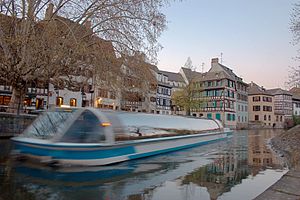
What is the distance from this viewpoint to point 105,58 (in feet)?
65.1

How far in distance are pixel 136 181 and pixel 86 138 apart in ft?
7.83

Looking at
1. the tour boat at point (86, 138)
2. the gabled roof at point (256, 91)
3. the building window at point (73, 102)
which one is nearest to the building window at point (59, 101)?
the building window at point (73, 102)

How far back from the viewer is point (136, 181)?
784 cm

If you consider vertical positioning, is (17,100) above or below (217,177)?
above

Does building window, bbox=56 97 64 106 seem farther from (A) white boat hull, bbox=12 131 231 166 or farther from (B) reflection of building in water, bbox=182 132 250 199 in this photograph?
(B) reflection of building in water, bbox=182 132 250 199

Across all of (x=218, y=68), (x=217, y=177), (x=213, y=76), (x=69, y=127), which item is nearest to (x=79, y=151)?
(x=69, y=127)

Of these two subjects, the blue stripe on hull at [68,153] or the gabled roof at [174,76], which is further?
the gabled roof at [174,76]

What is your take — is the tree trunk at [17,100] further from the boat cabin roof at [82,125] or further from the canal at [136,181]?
the boat cabin roof at [82,125]

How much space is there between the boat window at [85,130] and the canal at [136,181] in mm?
876

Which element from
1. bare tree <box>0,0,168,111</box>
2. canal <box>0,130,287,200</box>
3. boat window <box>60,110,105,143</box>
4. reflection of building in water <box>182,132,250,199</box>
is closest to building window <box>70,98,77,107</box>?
bare tree <box>0,0,168,111</box>

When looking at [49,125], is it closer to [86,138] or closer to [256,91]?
[86,138]

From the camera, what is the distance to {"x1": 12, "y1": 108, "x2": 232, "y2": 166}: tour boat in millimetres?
8969

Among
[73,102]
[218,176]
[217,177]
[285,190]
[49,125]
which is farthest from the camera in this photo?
[73,102]

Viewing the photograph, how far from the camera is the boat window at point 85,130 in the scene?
9.25 metres
